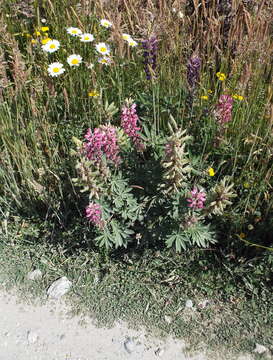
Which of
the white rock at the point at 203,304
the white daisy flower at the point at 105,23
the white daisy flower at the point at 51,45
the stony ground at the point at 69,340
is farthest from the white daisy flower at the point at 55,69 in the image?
the white rock at the point at 203,304

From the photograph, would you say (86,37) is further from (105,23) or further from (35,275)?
(35,275)

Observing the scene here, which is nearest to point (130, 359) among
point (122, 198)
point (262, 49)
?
point (122, 198)

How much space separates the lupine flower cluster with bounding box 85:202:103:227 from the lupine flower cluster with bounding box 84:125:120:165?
0.80 ft

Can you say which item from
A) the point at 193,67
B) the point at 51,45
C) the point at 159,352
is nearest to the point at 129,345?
the point at 159,352

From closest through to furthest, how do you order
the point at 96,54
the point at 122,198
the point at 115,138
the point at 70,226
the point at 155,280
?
1. the point at 115,138
2. the point at 122,198
3. the point at 155,280
4. the point at 70,226
5. the point at 96,54

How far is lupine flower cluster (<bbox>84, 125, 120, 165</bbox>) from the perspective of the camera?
6.23 feet

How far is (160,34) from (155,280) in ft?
5.64

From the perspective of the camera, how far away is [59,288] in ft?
7.65

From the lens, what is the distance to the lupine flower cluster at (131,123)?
6.86 ft

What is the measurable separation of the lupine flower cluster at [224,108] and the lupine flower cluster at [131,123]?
0.48 m

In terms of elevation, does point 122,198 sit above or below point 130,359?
above

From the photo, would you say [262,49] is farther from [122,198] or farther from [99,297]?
[99,297]

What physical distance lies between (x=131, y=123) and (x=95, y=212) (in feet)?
1.77

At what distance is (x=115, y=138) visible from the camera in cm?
198
